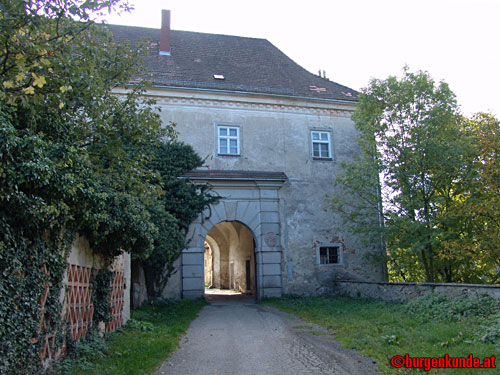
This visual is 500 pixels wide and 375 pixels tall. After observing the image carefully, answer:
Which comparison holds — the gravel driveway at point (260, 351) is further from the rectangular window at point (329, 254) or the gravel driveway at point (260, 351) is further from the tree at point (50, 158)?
the rectangular window at point (329, 254)

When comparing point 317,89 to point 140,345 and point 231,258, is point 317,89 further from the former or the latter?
point 140,345

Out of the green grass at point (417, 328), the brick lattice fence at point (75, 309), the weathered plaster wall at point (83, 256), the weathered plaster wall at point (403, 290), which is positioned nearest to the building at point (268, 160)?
the weathered plaster wall at point (403, 290)

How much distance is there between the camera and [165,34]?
69.0 ft

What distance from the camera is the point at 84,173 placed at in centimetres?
620

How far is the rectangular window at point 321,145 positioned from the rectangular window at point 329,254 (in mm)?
3958

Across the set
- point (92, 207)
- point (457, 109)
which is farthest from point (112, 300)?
point (457, 109)

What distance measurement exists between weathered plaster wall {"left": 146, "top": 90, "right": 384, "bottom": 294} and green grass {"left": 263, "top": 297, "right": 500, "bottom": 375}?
470 cm

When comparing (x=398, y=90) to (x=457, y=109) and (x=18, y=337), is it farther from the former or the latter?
(x=18, y=337)

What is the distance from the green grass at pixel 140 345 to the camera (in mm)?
6738

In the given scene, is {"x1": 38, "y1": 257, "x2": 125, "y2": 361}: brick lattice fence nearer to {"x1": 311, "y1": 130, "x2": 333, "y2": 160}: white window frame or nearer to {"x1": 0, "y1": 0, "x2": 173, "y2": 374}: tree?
{"x1": 0, "y1": 0, "x2": 173, "y2": 374}: tree

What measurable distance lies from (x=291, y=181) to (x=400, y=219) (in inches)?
205

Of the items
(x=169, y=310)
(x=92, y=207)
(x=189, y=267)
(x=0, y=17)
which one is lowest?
(x=169, y=310)

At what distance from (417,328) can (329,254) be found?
32.4 ft

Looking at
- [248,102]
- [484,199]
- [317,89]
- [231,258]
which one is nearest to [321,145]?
[317,89]
